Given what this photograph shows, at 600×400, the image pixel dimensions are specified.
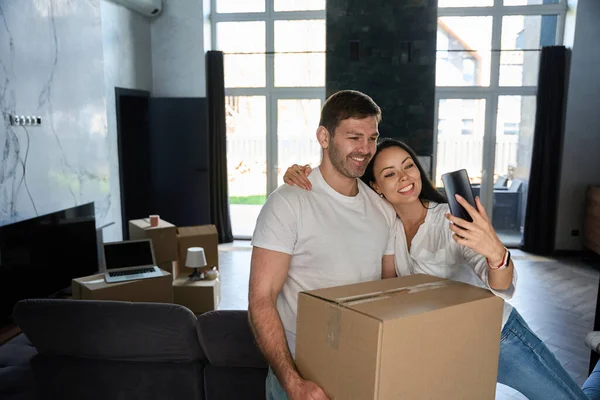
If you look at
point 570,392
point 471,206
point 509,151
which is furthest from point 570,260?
point 471,206

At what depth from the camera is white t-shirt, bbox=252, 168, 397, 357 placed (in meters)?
1.39

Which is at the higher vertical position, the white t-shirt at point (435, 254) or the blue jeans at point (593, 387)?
the white t-shirt at point (435, 254)

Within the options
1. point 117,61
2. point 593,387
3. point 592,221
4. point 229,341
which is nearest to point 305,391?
point 229,341

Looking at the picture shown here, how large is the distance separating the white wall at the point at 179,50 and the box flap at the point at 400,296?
5.45 meters

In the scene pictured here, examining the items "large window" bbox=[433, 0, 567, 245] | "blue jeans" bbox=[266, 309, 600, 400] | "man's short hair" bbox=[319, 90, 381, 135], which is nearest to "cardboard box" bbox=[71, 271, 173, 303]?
"blue jeans" bbox=[266, 309, 600, 400]

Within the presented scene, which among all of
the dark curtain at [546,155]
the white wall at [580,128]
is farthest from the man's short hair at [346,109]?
the white wall at [580,128]

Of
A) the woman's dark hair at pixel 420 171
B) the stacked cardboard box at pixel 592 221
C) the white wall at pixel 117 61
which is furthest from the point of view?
the stacked cardboard box at pixel 592 221

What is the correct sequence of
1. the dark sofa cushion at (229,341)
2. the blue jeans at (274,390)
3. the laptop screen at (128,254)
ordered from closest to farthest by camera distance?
the blue jeans at (274,390), the dark sofa cushion at (229,341), the laptop screen at (128,254)

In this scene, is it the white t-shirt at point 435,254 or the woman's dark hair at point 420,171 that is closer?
the white t-shirt at point 435,254

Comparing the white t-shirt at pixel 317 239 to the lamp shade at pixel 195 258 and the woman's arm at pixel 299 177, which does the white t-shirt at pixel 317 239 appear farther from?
the lamp shade at pixel 195 258

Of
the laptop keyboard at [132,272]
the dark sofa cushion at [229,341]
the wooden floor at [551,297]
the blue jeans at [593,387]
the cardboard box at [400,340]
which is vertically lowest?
the wooden floor at [551,297]

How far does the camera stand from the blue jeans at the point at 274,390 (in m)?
1.36

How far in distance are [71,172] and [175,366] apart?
109 inches

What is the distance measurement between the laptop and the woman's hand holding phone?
264 centimetres
